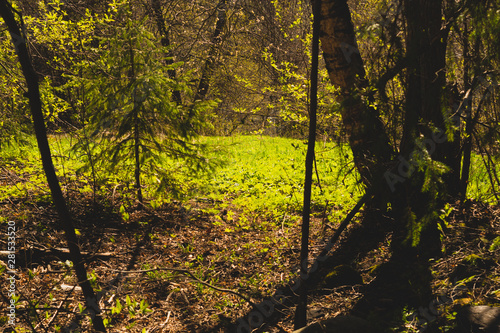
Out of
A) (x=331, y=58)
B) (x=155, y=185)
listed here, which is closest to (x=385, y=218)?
(x=331, y=58)

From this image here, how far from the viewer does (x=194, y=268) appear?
502cm

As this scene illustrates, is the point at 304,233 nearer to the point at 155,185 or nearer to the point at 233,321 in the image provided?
the point at 233,321

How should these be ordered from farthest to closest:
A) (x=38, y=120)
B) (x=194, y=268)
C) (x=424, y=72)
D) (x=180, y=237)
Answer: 1. (x=180, y=237)
2. (x=194, y=268)
3. (x=424, y=72)
4. (x=38, y=120)

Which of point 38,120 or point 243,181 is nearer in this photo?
point 38,120

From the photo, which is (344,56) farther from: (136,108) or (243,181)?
(243,181)

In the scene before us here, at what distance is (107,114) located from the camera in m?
5.66

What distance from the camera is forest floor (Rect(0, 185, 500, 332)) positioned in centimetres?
331

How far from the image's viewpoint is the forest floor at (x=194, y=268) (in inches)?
130

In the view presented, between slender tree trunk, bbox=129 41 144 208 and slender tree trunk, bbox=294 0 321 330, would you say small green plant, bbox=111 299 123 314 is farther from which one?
slender tree trunk, bbox=129 41 144 208

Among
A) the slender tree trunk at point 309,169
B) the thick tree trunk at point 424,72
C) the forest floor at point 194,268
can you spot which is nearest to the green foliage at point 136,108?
the forest floor at point 194,268

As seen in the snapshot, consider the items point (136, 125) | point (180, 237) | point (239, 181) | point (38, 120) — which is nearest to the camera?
point (38, 120)

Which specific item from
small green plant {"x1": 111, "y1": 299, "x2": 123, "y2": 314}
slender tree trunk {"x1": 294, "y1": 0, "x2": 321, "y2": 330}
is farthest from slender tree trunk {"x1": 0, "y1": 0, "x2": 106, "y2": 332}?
slender tree trunk {"x1": 294, "y1": 0, "x2": 321, "y2": 330}

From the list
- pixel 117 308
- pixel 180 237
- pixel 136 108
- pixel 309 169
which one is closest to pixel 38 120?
pixel 309 169

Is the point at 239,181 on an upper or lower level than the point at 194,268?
upper
